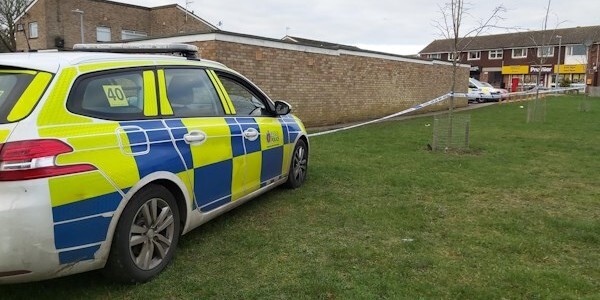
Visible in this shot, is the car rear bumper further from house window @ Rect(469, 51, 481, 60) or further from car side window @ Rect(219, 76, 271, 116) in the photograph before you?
house window @ Rect(469, 51, 481, 60)

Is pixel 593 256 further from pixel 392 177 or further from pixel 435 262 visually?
pixel 392 177

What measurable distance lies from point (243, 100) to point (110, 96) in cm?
181

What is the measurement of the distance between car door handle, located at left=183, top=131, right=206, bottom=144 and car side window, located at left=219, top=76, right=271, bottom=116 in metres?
0.82

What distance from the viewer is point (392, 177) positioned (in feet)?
21.7

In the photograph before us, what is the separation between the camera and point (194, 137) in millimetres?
3654

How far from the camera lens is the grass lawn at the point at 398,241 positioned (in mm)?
3223

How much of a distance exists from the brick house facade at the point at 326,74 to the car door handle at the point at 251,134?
20.5 feet

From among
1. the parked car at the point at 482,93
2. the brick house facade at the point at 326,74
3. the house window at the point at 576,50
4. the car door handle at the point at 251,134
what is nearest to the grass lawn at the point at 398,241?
the car door handle at the point at 251,134

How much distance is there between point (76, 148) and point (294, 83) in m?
10.7

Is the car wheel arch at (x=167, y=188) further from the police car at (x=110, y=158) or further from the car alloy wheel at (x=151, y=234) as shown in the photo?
the car alloy wheel at (x=151, y=234)

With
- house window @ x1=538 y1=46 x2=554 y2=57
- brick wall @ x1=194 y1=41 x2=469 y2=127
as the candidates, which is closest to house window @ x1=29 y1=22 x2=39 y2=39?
brick wall @ x1=194 y1=41 x2=469 y2=127

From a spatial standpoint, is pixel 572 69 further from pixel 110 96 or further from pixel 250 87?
pixel 110 96

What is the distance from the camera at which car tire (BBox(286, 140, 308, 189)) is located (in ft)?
19.0

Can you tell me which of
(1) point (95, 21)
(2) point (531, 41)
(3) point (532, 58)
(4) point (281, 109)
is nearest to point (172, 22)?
(1) point (95, 21)
